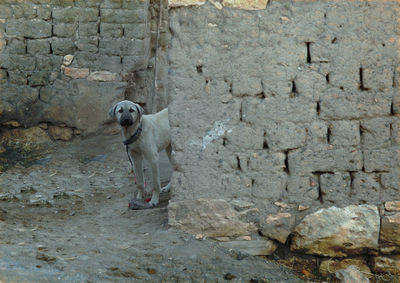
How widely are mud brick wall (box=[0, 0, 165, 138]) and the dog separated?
213cm

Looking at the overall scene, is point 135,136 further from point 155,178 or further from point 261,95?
point 261,95

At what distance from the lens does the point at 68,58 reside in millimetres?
6840

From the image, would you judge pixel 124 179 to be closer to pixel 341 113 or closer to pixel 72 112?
pixel 72 112

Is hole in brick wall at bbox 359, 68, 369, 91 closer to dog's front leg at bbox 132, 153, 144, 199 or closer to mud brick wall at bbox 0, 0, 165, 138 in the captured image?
dog's front leg at bbox 132, 153, 144, 199

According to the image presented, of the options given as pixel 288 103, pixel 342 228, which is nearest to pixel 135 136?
pixel 288 103

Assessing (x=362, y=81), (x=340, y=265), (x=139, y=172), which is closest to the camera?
(x=362, y=81)

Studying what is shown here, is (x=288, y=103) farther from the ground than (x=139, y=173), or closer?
farther from the ground

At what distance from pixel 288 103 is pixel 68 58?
445cm

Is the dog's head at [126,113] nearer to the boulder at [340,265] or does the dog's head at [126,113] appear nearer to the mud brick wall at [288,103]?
the mud brick wall at [288,103]

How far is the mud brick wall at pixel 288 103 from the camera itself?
329 centimetres

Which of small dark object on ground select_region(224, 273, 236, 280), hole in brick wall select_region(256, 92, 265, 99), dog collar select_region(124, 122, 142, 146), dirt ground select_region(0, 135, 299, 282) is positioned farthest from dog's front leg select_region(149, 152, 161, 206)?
small dark object on ground select_region(224, 273, 236, 280)

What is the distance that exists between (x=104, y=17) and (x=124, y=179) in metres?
2.52

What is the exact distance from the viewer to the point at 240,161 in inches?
133

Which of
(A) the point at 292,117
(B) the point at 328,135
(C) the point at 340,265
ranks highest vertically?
(A) the point at 292,117
